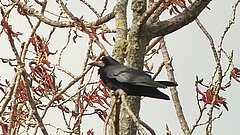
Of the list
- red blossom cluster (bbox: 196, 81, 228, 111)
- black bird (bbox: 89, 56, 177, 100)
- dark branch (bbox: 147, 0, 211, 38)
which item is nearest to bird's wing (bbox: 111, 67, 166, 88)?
black bird (bbox: 89, 56, 177, 100)

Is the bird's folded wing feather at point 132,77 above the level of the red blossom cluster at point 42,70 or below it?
below

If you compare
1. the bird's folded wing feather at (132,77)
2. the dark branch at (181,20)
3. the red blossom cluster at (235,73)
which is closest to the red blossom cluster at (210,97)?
the red blossom cluster at (235,73)

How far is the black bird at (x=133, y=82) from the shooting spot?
57.7 inches

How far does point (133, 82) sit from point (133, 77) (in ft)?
0.09

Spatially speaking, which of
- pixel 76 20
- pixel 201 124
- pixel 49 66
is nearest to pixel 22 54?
pixel 76 20

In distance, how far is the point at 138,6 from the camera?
1632 millimetres

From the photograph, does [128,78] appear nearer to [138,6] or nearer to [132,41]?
[132,41]

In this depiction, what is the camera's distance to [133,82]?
148cm

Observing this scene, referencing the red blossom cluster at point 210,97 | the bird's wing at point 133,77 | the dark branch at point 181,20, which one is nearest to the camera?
the bird's wing at point 133,77

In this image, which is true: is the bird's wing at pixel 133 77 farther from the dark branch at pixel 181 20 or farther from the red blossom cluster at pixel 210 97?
the red blossom cluster at pixel 210 97

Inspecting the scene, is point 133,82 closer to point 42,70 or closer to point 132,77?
point 132,77

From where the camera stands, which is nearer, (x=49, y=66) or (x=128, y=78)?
(x=128, y=78)

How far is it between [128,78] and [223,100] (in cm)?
84

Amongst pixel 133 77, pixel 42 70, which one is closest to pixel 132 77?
pixel 133 77
